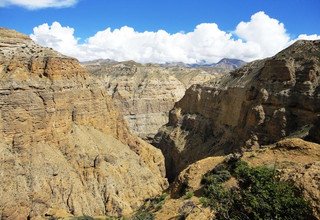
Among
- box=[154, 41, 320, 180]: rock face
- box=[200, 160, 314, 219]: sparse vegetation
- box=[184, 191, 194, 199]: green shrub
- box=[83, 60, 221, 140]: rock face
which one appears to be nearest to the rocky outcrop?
box=[184, 191, 194, 199]: green shrub

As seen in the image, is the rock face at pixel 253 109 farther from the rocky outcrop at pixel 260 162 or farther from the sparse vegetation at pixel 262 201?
the sparse vegetation at pixel 262 201

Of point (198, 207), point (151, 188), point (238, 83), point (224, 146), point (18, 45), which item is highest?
point (18, 45)

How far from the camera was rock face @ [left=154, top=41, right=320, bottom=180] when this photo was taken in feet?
169

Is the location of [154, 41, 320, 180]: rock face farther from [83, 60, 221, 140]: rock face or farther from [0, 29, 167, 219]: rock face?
[83, 60, 221, 140]: rock face

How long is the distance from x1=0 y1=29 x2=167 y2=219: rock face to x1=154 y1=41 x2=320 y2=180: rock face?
15941mm

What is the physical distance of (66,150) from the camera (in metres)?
57.1

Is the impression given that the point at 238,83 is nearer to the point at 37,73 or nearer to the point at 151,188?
the point at 151,188

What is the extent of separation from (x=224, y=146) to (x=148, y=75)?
76.4 meters

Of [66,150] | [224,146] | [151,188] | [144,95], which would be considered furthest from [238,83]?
[144,95]

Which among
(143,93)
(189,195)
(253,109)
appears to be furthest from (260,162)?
(143,93)

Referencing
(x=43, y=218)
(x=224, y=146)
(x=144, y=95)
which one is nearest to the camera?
(x=43, y=218)

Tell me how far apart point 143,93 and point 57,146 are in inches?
3131

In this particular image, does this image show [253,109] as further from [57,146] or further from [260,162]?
[260,162]

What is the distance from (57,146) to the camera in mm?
56500
